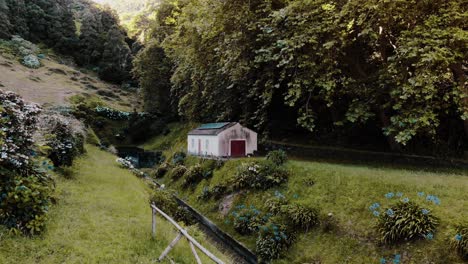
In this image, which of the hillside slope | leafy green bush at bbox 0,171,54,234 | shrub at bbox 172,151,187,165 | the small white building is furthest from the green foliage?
the hillside slope

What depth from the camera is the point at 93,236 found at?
32.8 feet

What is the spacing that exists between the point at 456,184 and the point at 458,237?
399 cm

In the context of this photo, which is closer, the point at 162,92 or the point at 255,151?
the point at 255,151

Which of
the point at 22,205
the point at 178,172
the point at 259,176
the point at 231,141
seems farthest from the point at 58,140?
the point at 178,172

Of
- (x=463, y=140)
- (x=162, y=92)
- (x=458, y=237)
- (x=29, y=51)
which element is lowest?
(x=458, y=237)

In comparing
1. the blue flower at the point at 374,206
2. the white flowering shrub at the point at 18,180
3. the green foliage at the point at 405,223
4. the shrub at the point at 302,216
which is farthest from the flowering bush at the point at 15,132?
the blue flower at the point at 374,206

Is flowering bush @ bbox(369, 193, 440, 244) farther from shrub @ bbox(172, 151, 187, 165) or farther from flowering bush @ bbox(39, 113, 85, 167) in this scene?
shrub @ bbox(172, 151, 187, 165)

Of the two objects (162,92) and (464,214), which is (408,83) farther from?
(162,92)

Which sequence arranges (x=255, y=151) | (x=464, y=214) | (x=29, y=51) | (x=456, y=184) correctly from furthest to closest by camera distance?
(x=29, y=51), (x=255, y=151), (x=456, y=184), (x=464, y=214)

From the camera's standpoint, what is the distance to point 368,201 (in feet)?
47.2

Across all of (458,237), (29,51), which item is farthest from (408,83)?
(29,51)

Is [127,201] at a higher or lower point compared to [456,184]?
lower

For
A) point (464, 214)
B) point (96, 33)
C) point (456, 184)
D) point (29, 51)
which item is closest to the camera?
point (464, 214)

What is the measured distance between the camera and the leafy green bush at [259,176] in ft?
64.5
